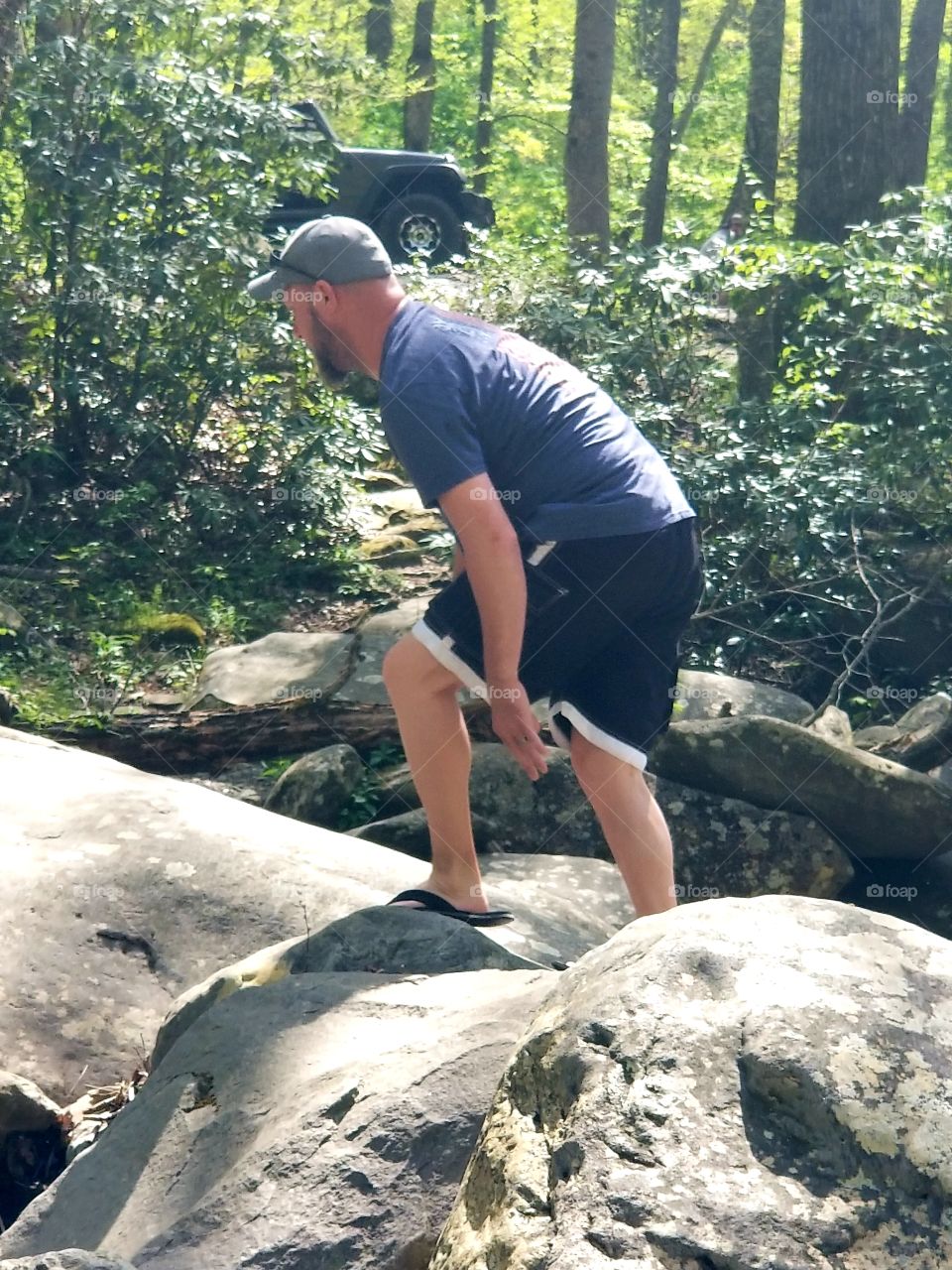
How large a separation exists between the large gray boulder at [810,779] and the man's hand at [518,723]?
225 cm

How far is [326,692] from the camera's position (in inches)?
249

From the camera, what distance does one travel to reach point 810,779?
18.2 ft

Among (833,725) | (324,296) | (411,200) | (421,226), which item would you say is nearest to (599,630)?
(324,296)

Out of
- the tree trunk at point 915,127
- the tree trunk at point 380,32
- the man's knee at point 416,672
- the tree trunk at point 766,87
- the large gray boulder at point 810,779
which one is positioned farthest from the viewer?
the tree trunk at point 380,32

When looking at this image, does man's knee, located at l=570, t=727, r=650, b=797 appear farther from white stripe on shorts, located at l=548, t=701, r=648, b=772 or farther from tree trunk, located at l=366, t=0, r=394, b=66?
tree trunk, located at l=366, t=0, r=394, b=66

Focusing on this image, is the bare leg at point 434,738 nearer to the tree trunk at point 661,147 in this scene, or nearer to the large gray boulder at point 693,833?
the large gray boulder at point 693,833

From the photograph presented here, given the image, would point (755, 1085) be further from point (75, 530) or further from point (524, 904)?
point (75, 530)

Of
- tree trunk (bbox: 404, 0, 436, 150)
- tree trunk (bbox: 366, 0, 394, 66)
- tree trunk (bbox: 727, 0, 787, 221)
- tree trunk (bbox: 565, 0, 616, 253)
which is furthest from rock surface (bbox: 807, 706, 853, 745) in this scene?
tree trunk (bbox: 366, 0, 394, 66)

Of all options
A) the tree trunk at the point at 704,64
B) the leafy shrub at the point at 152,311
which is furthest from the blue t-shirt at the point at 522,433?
the tree trunk at the point at 704,64

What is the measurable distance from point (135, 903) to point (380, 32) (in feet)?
69.6

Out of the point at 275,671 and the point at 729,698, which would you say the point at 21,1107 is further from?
the point at 729,698

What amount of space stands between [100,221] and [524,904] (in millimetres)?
5722

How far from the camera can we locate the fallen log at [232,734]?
6008 mm

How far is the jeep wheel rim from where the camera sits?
14970mm
